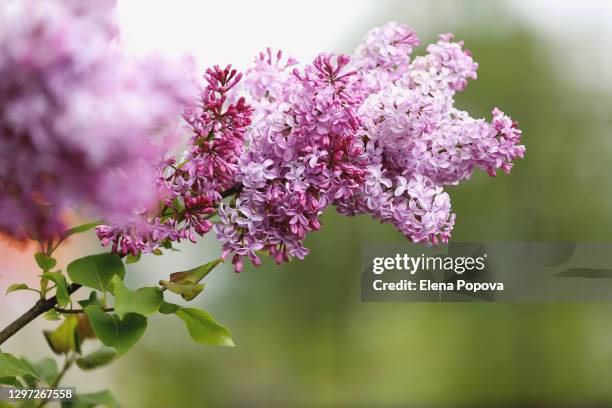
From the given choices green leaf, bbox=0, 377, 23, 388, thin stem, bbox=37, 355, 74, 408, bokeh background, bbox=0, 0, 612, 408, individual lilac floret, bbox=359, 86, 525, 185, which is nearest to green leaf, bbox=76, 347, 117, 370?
thin stem, bbox=37, 355, 74, 408

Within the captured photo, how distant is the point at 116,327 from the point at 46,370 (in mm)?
251

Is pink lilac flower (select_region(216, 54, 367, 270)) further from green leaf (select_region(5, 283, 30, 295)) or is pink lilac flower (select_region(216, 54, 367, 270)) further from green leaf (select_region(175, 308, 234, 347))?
green leaf (select_region(5, 283, 30, 295))

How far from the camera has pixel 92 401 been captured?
0.68 meters

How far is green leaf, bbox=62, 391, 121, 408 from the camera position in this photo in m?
0.67

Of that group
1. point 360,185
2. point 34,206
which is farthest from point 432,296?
point 34,206

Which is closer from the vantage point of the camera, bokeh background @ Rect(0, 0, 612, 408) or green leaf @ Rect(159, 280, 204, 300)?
green leaf @ Rect(159, 280, 204, 300)

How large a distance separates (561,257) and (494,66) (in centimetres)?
344

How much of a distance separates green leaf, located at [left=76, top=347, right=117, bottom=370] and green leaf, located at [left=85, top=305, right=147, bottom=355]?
0.55 ft

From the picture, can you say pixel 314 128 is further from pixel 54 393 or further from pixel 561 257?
pixel 561 257

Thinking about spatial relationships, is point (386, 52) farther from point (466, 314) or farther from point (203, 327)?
point (466, 314)

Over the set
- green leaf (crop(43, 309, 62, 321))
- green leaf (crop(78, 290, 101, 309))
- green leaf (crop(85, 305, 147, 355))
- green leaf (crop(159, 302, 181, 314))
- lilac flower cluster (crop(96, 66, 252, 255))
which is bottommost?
green leaf (crop(85, 305, 147, 355))

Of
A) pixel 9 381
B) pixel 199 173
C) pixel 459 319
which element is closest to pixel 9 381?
pixel 9 381

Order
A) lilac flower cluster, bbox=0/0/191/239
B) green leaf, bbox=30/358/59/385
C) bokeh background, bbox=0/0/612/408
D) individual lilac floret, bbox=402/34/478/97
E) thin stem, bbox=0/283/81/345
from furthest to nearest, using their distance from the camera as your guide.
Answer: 1. bokeh background, bbox=0/0/612/408
2. green leaf, bbox=30/358/59/385
3. individual lilac floret, bbox=402/34/478/97
4. thin stem, bbox=0/283/81/345
5. lilac flower cluster, bbox=0/0/191/239

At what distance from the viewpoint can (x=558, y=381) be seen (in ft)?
13.2
